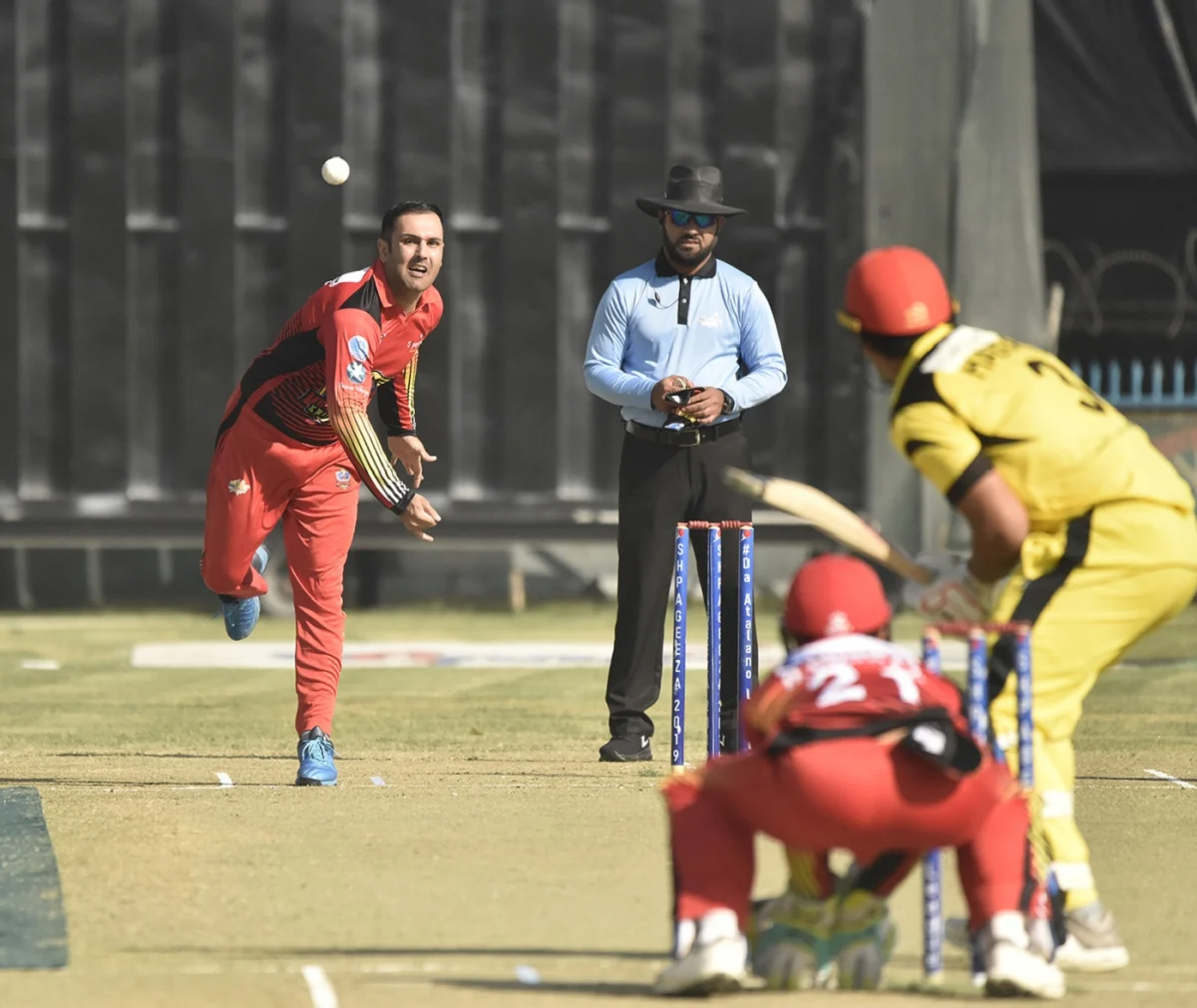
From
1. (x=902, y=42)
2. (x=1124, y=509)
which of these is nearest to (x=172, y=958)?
(x=1124, y=509)

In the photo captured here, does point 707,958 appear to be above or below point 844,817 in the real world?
below

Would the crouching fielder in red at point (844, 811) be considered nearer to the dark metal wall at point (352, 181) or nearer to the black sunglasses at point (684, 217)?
the black sunglasses at point (684, 217)

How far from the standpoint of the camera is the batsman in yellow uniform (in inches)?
202

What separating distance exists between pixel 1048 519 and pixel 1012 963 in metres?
1.13

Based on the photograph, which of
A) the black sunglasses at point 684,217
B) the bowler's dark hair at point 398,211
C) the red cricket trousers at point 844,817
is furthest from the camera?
the black sunglasses at point 684,217

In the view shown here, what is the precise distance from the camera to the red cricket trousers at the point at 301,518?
8016 millimetres

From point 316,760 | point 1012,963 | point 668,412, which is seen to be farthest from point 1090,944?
point 668,412

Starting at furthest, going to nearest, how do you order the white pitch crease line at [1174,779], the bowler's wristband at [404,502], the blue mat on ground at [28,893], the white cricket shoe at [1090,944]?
the white pitch crease line at [1174,779] < the bowler's wristband at [404,502] < the blue mat on ground at [28,893] < the white cricket shoe at [1090,944]

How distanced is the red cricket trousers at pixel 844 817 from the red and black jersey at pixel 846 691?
0.18 ft

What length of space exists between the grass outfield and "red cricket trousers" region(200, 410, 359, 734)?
1.46 feet

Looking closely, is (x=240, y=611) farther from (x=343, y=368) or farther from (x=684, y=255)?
(x=684, y=255)

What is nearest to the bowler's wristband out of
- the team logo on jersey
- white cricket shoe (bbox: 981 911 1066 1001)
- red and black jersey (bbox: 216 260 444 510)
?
red and black jersey (bbox: 216 260 444 510)

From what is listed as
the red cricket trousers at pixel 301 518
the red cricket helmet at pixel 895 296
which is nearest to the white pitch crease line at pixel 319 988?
the red cricket helmet at pixel 895 296

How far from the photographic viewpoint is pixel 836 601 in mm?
4793
